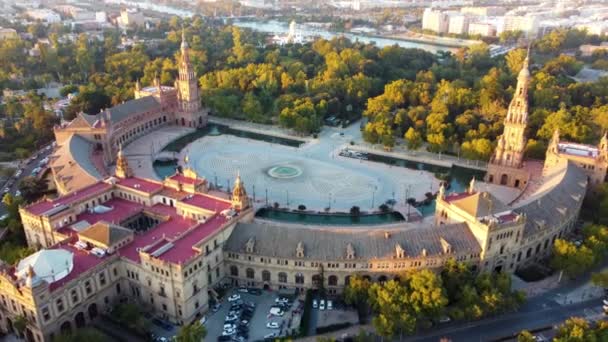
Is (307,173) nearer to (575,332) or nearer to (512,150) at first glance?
(512,150)

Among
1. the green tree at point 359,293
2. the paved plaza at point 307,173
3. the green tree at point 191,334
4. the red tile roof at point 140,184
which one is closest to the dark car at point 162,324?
the green tree at point 191,334

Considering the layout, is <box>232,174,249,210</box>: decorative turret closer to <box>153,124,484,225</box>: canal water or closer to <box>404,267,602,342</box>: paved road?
<box>153,124,484,225</box>: canal water

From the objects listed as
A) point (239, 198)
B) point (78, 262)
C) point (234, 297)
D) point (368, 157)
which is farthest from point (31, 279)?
point (368, 157)

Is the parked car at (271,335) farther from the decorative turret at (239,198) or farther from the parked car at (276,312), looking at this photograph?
the decorative turret at (239,198)

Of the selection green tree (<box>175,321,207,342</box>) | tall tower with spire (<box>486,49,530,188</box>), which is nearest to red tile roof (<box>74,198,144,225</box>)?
green tree (<box>175,321,207,342</box>)

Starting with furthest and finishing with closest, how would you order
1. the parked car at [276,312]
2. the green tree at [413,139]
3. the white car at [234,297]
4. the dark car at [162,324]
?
the green tree at [413,139] < the white car at [234,297] < the parked car at [276,312] < the dark car at [162,324]

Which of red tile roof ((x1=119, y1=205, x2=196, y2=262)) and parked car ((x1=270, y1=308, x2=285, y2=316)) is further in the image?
red tile roof ((x1=119, y1=205, x2=196, y2=262))
